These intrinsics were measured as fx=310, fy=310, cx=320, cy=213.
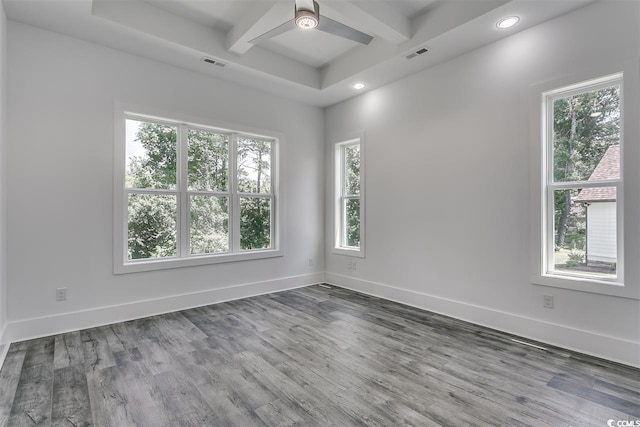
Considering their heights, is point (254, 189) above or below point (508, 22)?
below

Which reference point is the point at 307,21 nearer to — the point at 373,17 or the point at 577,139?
the point at 373,17

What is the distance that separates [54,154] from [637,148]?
507 centimetres

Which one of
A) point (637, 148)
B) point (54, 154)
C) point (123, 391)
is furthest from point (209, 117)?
point (637, 148)

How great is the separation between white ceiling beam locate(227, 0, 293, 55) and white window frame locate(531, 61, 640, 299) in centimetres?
244

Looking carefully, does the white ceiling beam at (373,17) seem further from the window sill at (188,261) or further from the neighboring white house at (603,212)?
the window sill at (188,261)

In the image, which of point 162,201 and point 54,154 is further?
point 162,201

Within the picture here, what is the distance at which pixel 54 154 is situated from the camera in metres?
3.03

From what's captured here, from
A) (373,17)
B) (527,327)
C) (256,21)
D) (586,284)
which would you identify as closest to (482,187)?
(586,284)

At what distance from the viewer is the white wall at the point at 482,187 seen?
2521 mm

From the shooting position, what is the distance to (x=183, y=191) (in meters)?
3.84

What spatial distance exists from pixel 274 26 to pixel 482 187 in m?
2.68

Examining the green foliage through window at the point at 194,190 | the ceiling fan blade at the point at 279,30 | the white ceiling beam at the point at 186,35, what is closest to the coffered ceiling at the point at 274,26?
the white ceiling beam at the point at 186,35

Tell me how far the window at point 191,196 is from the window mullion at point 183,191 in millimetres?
11

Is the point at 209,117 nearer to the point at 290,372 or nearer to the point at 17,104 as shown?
the point at 17,104
